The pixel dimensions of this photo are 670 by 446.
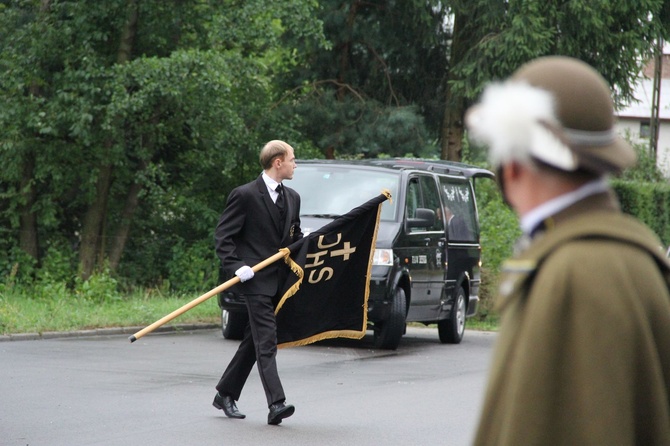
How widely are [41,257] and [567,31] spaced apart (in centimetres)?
1265

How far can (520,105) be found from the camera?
2.24 m

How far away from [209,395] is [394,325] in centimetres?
463

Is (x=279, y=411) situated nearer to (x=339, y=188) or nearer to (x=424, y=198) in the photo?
(x=339, y=188)

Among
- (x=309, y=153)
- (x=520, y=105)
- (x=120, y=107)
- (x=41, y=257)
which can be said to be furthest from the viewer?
(x=309, y=153)

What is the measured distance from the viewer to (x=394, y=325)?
13.6 meters

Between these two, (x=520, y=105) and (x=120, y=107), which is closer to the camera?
(x=520, y=105)

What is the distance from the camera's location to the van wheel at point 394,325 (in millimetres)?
13469

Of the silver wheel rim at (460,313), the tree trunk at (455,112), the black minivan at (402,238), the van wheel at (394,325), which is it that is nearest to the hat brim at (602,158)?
the black minivan at (402,238)

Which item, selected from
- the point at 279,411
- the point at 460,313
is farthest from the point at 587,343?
the point at 460,313

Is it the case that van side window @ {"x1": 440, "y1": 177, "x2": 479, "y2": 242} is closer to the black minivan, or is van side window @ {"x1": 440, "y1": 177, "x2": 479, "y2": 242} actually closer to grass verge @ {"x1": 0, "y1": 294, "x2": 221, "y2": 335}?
the black minivan

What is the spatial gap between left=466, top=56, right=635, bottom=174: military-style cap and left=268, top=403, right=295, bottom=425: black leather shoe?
18.6ft

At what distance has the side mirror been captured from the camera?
13.5 meters

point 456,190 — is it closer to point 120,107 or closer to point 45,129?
point 120,107

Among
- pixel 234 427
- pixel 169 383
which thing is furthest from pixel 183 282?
pixel 234 427
